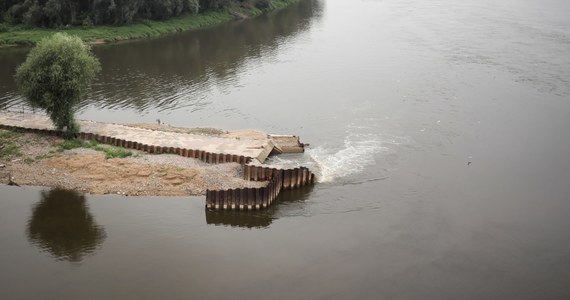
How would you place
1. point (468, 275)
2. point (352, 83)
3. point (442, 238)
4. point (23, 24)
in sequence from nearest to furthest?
point (468, 275) < point (442, 238) < point (352, 83) < point (23, 24)

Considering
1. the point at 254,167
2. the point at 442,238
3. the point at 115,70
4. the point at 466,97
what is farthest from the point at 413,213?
the point at 115,70

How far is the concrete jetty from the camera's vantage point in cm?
4625

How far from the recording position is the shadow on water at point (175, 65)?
62.9 meters

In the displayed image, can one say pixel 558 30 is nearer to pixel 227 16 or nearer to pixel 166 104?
pixel 227 16

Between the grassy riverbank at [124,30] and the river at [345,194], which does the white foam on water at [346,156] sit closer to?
the river at [345,194]

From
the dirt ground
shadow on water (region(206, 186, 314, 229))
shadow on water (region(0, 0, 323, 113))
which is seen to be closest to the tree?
the dirt ground

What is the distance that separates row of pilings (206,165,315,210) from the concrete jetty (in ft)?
6.87

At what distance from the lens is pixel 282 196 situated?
4203 cm

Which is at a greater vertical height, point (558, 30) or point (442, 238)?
point (558, 30)

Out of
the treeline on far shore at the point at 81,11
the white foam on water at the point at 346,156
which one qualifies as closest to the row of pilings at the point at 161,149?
the white foam on water at the point at 346,156

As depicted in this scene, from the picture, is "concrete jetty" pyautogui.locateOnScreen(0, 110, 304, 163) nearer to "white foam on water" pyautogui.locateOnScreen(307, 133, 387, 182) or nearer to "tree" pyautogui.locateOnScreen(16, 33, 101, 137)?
"white foam on water" pyautogui.locateOnScreen(307, 133, 387, 182)

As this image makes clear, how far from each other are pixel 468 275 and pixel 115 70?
55752 millimetres

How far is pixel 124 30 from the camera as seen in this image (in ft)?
312

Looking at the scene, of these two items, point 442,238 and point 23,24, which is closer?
point 442,238
